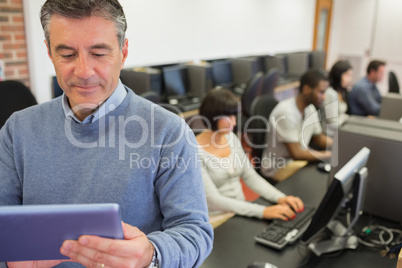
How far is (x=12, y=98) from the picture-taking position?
76.7 inches

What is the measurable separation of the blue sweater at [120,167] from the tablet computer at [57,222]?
0.62ft

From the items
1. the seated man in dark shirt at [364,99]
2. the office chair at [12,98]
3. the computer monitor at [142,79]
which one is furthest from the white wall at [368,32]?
the office chair at [12,98]

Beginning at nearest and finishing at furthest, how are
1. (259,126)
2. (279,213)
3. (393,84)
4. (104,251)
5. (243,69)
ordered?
(104,251) → (279,213) → (259,126) → (393,84) → (243,69)

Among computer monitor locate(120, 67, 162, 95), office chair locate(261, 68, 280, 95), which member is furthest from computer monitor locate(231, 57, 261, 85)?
computer monitor locate(120, 67, 162, 95)

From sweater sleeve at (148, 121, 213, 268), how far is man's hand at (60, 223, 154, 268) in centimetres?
10

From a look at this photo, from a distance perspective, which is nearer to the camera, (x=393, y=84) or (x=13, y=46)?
(x=13, y=46)

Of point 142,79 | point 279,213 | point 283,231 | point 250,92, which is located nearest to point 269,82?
point 250,92

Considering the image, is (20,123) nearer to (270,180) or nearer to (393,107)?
(270,180)

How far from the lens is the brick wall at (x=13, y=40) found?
3207 mm

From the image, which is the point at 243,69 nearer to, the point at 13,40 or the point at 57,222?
the point at 13,40

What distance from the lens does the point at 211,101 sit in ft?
6.90

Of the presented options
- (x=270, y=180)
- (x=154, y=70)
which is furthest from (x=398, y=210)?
(x=154, y=70)

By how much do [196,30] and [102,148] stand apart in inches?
186

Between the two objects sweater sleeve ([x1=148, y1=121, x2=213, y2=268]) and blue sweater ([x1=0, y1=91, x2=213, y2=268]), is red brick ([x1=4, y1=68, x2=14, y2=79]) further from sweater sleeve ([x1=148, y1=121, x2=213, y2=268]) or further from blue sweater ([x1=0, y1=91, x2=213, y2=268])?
sweater sleeve ([x1=148, y1=121, x2=213, y2=268])
